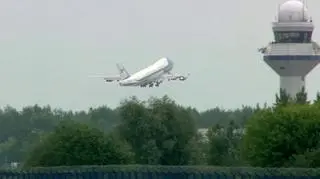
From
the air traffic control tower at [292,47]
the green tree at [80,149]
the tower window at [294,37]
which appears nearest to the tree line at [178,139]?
Result: the green tree at [80,149]

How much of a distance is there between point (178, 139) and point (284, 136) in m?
14.6

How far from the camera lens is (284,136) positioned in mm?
63156

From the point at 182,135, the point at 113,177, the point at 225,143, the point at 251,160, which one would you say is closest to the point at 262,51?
the point at 225,143

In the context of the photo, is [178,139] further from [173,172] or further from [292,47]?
[292,47]

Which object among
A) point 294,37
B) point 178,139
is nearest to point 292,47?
point 294,37

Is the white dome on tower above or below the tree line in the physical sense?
above

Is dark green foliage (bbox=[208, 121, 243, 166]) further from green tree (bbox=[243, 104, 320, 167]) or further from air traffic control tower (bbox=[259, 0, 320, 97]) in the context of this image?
→ air traffic control tower (bbox=[259, 0, 320, 97])

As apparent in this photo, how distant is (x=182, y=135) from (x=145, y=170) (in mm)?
23371

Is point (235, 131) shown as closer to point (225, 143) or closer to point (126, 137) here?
point (225, 143)

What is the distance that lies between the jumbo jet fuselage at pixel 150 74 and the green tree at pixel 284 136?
3441 inches

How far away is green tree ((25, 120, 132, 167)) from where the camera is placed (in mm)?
62375

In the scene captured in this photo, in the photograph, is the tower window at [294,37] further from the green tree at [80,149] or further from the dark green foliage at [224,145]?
the green tree at [80,149]

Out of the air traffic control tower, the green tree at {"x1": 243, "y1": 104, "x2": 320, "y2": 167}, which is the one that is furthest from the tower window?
the green tree at {"x1": 243, "y1": 104, "x2": 320, "y2": 167}

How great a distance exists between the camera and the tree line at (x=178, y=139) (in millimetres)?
62562
